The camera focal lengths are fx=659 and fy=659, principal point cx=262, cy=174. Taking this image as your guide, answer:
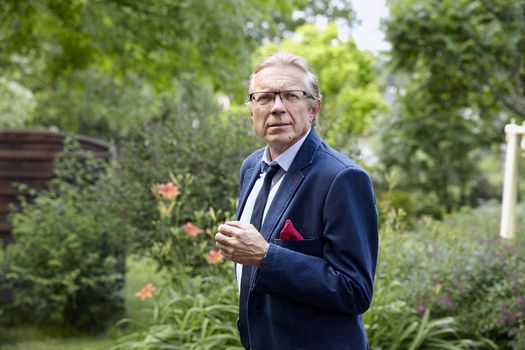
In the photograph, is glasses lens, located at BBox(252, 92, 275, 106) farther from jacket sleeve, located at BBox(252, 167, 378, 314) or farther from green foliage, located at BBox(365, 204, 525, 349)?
green foliage, located at BBox(365, 204, 525, 349)

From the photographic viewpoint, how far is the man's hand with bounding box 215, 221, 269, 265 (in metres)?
1.81

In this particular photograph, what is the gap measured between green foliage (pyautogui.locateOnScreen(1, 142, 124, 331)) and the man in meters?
3.51

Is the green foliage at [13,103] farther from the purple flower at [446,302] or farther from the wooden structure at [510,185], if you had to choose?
the purple flower at [446,302]

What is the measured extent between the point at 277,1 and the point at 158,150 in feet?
19.6

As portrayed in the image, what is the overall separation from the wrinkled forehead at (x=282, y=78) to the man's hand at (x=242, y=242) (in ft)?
1.48

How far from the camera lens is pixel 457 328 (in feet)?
14.4

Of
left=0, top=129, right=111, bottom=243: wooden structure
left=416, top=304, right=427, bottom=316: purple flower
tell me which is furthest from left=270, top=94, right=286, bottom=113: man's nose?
left=0, top=129, right=111, bottom=243: wooden structure

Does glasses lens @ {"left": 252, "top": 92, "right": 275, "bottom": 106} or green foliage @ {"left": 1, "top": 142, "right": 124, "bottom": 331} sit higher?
glasses lens @ {"left": 252, "top": 92, "right": 275, "bottom": 106}

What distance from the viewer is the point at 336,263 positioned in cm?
185

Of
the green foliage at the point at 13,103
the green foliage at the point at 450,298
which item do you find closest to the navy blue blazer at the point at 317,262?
the green foliage at the point at 450,298

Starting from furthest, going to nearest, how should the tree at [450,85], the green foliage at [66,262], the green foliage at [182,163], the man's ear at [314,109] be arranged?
1. the tree at [450,85]
2. the green foliage at [66,262]
3. the green foliage at [182,163]
4. the man's ear at [314,109]

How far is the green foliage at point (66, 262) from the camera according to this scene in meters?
5.41

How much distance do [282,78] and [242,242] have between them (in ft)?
1.73

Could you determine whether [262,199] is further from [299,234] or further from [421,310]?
[421,310]
